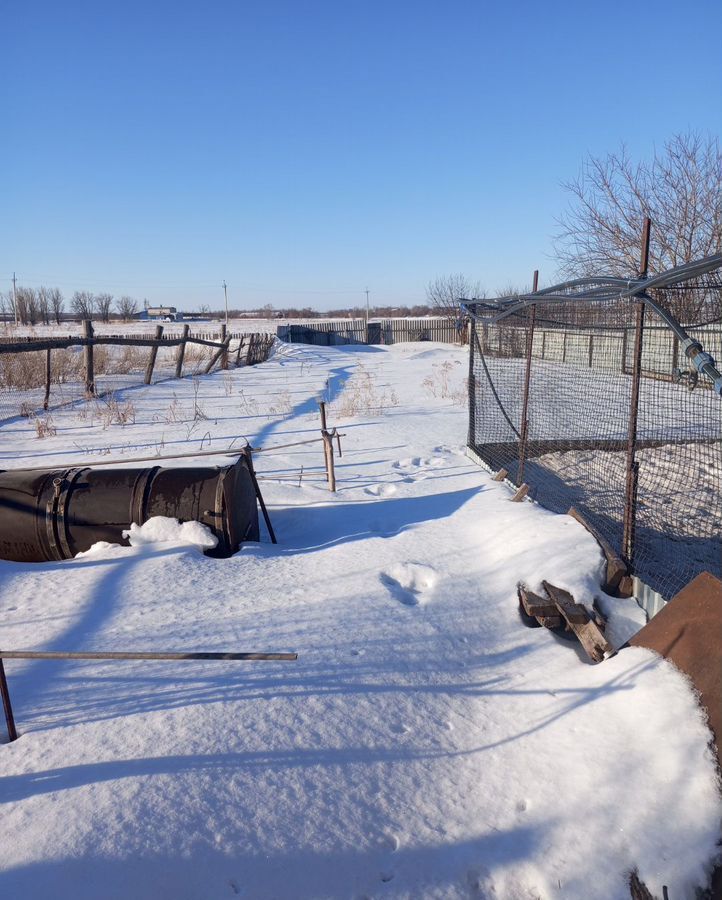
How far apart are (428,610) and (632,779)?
1.56 meters

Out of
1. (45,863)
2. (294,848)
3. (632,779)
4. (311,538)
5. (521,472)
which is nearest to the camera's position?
(45,863)

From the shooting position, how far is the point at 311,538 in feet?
17.2

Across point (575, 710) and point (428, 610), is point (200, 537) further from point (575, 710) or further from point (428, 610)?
point (575, 710)

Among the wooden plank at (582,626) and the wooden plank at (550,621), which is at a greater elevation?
the wooden plank at (582,626)

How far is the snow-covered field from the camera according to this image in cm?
199

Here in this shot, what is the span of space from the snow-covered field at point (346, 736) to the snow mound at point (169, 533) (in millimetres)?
58

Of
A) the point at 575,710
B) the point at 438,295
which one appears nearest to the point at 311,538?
the point at 575,710

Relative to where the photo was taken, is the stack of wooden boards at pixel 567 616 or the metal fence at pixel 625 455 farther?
the metal fence at pixel 625 455

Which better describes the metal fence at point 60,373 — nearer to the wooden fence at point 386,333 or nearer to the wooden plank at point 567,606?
the wooden plank at point 567,606

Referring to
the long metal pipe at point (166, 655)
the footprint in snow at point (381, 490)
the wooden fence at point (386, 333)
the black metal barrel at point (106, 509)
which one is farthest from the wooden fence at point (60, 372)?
the wooden fence at point (386, 333)

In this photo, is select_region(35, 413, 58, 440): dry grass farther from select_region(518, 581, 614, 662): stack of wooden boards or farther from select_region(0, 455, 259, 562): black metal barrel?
select_region(518, 581, 614, 662): stack of wooden boards

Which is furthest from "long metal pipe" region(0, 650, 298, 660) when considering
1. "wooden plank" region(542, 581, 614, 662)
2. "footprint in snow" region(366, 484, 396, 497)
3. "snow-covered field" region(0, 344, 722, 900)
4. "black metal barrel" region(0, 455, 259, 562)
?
"footprint in snow" region(366, 484, 396, 497)

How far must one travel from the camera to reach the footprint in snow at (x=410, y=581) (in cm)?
392

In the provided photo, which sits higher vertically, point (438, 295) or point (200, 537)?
point (438, 295)
